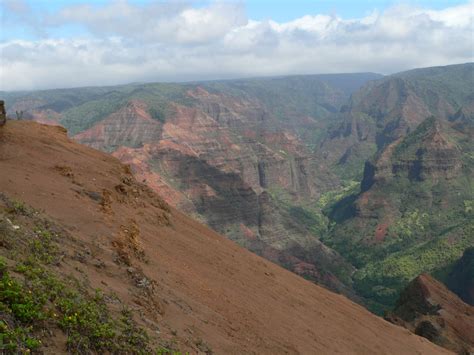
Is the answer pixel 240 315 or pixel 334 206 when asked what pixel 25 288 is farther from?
pixel 334 206

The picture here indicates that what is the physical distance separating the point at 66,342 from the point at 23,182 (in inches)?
531

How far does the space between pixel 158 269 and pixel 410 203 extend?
12782 cm

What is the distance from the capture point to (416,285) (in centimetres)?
4991

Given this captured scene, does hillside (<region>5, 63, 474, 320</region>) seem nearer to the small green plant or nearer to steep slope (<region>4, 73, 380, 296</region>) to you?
steep slope (<region>4, 73, 380, 296</region>)

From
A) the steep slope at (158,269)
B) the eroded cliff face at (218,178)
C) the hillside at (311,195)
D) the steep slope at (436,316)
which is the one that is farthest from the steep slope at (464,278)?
the steep slope at (158,269)

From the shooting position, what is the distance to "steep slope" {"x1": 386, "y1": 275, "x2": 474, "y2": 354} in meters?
39.9

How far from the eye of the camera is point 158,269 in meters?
20.2

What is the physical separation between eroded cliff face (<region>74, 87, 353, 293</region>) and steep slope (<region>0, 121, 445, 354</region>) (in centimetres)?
5194

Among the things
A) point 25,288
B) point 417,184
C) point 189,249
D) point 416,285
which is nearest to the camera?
point 25,288

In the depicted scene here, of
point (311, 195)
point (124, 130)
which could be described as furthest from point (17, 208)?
point (311, 195)

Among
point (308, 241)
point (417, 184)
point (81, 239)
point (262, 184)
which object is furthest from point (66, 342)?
point (262, 184)

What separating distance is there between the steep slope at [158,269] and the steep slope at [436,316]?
23.7ft

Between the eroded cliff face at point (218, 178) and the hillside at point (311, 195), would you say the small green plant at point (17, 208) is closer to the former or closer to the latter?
the hillside at point (311, 195)

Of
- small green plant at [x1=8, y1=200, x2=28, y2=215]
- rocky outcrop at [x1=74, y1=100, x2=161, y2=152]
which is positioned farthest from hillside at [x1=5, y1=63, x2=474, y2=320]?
small green plant at [x1=8, y1=200, x2=28, y2=215]
